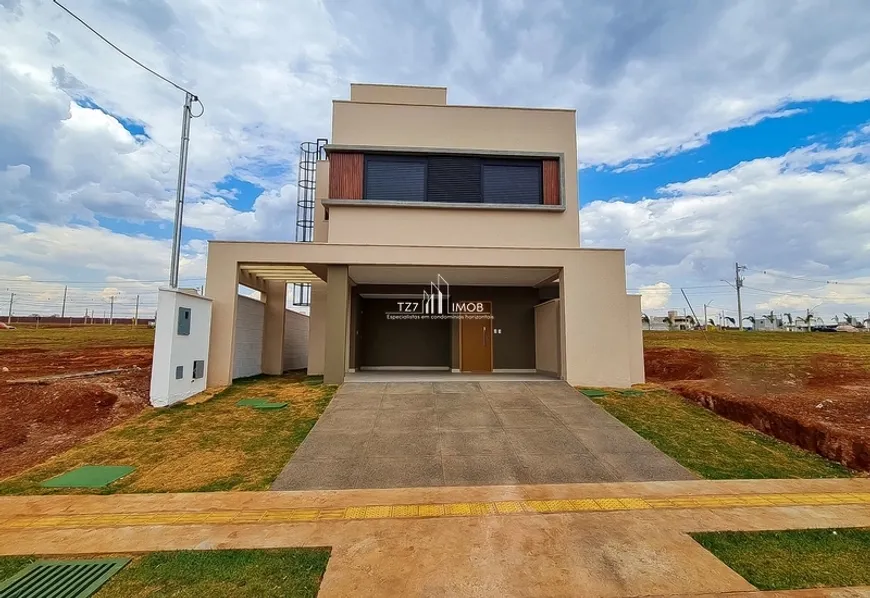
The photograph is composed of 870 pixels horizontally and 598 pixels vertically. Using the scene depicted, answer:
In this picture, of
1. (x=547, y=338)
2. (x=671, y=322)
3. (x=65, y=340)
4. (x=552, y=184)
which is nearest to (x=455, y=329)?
(x=547, y=338)

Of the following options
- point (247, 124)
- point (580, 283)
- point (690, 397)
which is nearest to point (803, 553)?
point (690, 397)

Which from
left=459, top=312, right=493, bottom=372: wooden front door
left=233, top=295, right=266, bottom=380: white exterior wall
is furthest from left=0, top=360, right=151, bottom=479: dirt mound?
left=459, top=312, right=493, bottom=372: wooden front door

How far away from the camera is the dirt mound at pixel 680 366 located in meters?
12.1

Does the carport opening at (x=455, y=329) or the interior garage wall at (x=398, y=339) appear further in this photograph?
the interior garage wall at (x=398, y=339)

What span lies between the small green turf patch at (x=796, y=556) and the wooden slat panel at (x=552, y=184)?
8990mm

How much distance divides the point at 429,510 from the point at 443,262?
629 cm

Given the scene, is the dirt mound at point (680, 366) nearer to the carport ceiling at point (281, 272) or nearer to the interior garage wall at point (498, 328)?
the interior garage wall at point (498, 328)

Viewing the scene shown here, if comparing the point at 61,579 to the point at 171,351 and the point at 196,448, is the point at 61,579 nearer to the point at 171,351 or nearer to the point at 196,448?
the point at 196,448

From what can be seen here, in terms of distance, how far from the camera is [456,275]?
10.7 m

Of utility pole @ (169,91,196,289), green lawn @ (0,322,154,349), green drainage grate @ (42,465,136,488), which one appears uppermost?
utility pole @ (169,91,196,289)

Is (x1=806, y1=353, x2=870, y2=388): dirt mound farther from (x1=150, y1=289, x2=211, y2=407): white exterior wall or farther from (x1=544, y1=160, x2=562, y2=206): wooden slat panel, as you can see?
(x1=150, y1=289, x2=211, y2=407): white exterior wall

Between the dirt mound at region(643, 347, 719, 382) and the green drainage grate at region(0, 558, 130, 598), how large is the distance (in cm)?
1224

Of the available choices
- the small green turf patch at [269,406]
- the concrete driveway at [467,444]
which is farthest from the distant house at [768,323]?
the small green turf patch at [269,406]

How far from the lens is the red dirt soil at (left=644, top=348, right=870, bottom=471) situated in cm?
573
